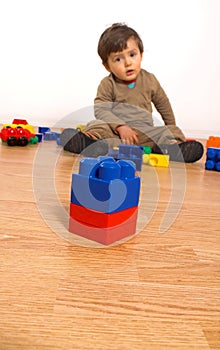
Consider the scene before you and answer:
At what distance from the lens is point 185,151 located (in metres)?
1.45

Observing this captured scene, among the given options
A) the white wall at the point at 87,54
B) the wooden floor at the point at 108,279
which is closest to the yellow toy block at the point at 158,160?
the wooden floor at the point at 108,279

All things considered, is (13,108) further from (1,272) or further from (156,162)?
(1,272)

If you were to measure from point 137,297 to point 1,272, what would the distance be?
153 mm

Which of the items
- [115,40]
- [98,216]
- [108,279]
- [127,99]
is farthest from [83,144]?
[108,279]

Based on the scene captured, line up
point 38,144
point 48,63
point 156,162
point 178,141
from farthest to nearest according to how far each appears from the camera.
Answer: point 48,63 → point 38,144 → point 178,141 → point 156,162

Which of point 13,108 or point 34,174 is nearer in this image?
point 34,174

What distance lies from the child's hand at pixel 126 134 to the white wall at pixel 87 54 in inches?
32.2

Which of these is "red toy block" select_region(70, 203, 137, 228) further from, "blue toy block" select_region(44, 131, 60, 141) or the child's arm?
"blue toy block" select_region(44, 131, 60, 141)

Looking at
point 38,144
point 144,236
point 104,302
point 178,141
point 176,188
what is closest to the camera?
point 104,302

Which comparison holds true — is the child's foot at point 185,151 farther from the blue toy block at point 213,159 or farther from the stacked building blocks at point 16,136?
the stacked building blocks at point 16,136

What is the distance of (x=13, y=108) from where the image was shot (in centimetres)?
234

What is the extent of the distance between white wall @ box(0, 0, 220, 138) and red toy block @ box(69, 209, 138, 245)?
170 centimetres

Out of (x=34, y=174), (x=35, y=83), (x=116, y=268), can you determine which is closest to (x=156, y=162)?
(x=34, y=174)

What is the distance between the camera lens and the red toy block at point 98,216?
1.87 feet
